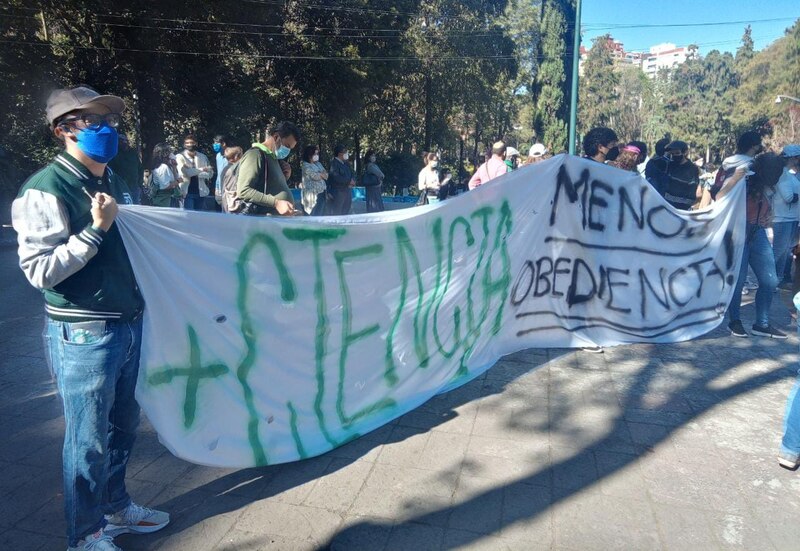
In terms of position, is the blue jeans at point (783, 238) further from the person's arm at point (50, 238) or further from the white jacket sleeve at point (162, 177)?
the white jacket sleeve at point (162, 177)

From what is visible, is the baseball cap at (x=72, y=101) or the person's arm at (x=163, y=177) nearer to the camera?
the baseball cap at (x=72, y=101)

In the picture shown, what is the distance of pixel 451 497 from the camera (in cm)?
287

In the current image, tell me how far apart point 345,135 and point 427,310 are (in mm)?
24334

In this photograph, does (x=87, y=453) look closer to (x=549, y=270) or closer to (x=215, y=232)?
(x=215, y=232)

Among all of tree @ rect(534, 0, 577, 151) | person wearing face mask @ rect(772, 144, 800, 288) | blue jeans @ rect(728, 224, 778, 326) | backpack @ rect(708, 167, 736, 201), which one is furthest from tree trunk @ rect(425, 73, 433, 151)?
blue jeans @ rect(728, 224, 778, 326)

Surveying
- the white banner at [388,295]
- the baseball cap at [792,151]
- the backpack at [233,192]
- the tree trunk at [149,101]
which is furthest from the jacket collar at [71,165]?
the tree trunk at [149,101]

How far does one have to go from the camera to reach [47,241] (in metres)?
2.07

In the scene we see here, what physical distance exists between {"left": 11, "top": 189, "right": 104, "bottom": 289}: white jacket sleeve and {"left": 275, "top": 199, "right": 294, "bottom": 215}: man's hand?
1741mm

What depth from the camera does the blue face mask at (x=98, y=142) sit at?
2227 millimetres

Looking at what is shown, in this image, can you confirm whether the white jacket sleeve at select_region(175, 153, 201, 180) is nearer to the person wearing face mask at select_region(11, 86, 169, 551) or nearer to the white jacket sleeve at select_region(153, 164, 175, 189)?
the white jacket sleeve at select_region(153, 164, 175, 189)

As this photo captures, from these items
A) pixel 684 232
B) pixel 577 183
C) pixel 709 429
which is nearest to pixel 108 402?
pixel 709 429

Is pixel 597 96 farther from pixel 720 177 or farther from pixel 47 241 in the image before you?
pixel 47 241

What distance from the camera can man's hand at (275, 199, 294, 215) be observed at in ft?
12.4

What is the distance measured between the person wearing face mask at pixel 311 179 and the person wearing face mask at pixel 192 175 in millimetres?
1870
